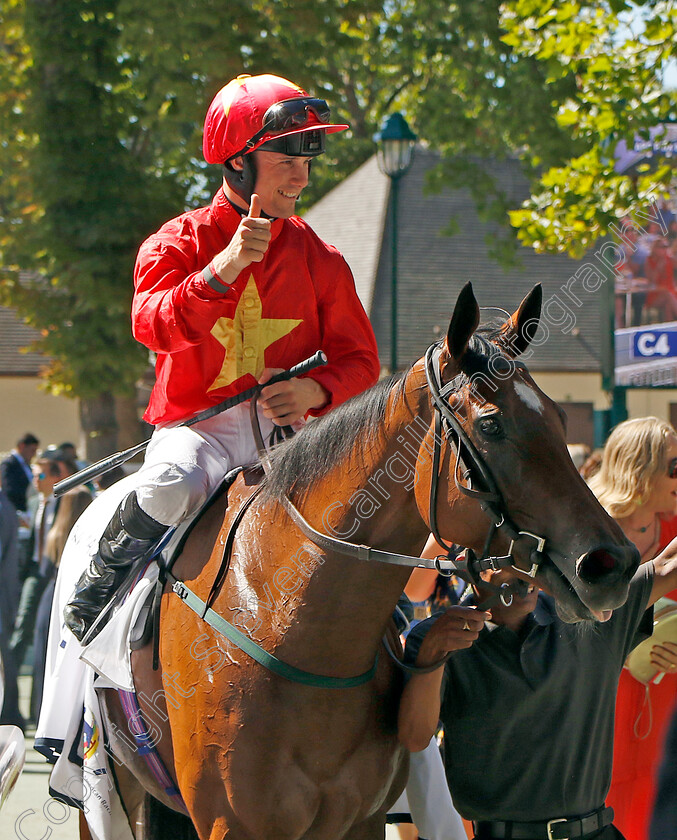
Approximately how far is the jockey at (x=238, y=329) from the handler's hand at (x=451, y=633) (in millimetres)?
779

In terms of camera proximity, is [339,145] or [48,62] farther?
[339,145]

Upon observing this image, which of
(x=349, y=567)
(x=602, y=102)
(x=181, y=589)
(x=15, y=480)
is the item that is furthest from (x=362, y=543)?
(x=15, y=480)

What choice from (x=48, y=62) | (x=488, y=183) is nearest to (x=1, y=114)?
(x=48, y=62)

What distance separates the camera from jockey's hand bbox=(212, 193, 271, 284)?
2689 mm

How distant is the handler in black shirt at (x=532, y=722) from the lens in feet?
9.86

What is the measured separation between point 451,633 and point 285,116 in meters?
1.52

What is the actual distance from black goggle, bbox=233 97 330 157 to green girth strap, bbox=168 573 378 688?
134 centimetres

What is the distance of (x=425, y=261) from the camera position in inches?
979

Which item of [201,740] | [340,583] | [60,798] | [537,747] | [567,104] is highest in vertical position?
[567,104]

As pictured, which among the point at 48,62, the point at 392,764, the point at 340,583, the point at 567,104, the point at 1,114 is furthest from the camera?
the point at 1,114

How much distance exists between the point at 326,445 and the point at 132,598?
0.84m

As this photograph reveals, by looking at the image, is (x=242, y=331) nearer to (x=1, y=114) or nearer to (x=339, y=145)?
(x=1, y=114)

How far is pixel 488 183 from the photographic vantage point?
14.9 metres

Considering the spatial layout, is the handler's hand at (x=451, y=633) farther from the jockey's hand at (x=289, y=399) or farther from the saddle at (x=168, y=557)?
the jockey's hand at (x=289, y=399)
